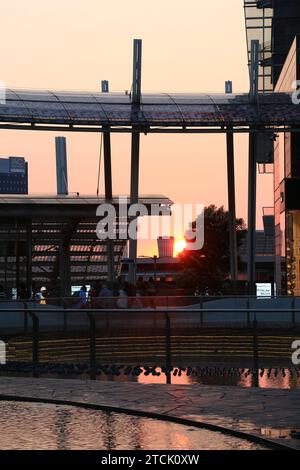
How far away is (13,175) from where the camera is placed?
630 ft

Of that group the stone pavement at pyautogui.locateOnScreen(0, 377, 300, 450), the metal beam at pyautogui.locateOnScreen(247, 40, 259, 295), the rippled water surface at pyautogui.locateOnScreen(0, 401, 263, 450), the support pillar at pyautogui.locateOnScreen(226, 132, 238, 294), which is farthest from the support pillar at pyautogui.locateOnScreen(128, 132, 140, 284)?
the rippled water surface at pyautogui.locateOnScreen(0, 401, 263, 450)

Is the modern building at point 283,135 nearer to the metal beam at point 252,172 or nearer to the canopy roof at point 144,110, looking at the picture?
the canopy roof at point 144,110

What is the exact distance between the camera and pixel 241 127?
55.4m

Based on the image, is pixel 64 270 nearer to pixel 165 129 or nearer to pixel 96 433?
pixel 165 129

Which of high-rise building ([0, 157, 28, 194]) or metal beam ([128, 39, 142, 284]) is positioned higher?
high-rise building ([0, 157, 28, 194])

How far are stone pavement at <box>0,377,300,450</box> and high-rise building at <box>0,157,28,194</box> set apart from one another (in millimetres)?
163414

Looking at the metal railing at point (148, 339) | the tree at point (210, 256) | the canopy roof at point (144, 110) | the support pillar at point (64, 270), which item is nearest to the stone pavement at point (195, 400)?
the metal railing at point (148, 339)

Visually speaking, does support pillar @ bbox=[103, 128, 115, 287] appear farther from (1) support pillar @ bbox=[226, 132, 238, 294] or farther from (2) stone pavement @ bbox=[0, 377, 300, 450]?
(2) stone pavement @ bbox=[0, 377, 300, 450]

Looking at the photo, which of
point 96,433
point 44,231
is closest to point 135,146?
point 44,231

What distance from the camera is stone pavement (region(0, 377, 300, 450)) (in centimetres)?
1107

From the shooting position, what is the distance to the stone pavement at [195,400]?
1107cm

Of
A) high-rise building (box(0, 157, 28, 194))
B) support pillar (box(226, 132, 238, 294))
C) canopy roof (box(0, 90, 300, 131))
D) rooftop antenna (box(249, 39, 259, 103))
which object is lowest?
support pillar (box(226, 132, 238, 294))
